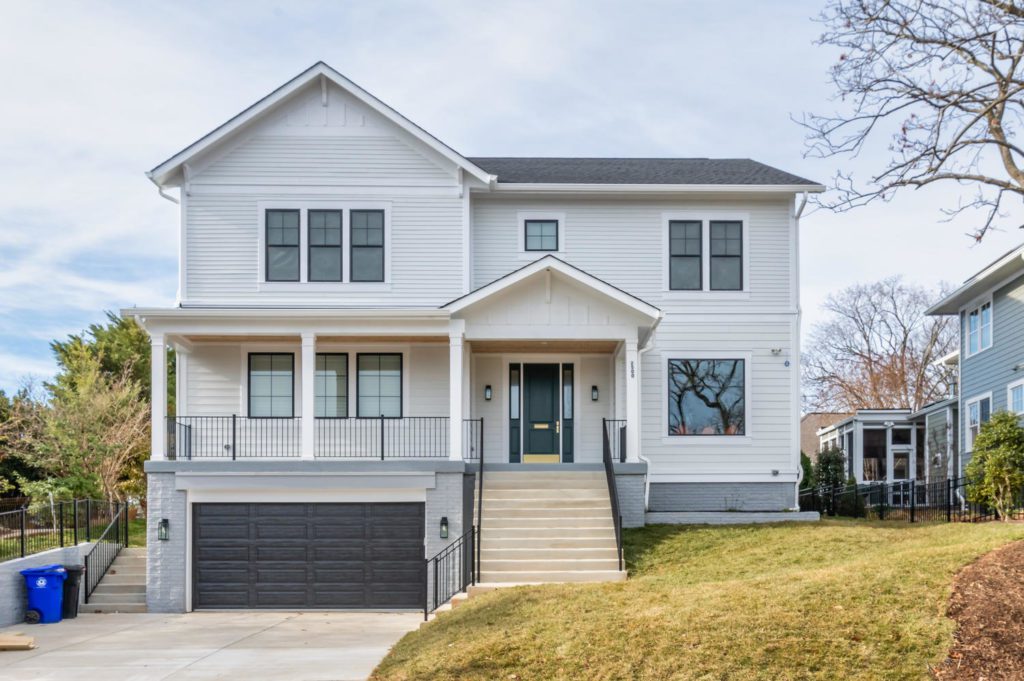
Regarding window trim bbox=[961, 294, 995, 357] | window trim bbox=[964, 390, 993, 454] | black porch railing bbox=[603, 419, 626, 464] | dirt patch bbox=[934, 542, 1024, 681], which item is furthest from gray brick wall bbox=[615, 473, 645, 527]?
window trim bbox=[964, 390, 993, 454]

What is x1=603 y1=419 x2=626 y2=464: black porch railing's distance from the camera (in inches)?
857

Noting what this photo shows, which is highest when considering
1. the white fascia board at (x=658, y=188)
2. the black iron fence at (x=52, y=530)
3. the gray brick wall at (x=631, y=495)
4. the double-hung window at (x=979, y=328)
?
the white fascia board at (x=658, y=188)

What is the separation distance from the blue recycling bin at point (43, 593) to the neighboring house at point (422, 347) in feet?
5.96

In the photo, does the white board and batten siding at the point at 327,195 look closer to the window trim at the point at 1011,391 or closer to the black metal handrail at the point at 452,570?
the black metal handrail at the point at 452,570

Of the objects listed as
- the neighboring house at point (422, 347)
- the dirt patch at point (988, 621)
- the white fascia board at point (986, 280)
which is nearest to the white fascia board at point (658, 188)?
the neighboring house at point (422, 347)

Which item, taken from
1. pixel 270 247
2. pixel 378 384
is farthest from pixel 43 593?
pixel 270 247

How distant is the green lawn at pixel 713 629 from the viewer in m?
10.6

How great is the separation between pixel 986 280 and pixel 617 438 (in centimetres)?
988

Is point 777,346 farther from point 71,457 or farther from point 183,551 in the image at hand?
point 71,457

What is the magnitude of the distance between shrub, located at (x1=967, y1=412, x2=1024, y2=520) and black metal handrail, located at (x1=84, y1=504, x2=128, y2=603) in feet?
53.0

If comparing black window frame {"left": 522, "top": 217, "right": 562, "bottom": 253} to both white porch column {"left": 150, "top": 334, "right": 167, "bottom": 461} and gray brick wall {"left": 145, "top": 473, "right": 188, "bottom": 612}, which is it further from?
gray brick wall {"left": 145, "top": 473, "right": 188, "bottom": 612}

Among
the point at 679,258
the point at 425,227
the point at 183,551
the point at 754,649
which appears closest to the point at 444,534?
the point at 183,551

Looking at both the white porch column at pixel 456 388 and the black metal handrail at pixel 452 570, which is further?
the white porch column at pixel 456 388

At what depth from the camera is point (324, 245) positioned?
2242cm
